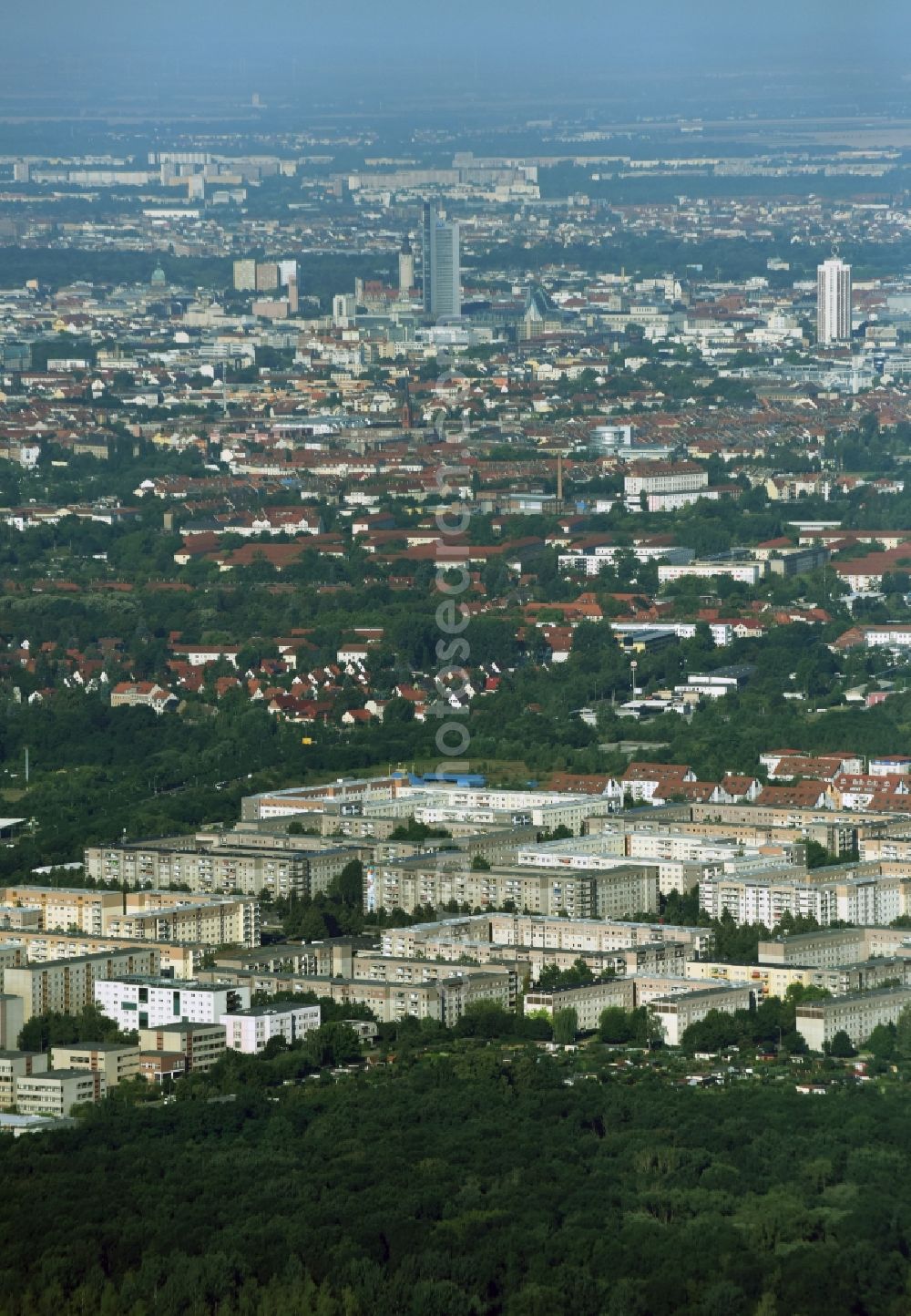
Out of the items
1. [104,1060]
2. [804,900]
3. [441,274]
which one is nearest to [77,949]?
[104,1060]

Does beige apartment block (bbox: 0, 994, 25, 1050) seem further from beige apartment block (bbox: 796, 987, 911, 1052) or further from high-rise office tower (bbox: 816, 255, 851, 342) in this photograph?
high-rise office tower (bbox: 816, 255, 851, 342)

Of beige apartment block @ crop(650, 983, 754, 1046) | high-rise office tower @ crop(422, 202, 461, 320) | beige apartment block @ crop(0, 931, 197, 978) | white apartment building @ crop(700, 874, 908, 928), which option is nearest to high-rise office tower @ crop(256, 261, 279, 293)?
high-rise office tower @ crop(422, 202, 461, 320)

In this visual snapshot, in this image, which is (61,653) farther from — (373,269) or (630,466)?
(373,269)

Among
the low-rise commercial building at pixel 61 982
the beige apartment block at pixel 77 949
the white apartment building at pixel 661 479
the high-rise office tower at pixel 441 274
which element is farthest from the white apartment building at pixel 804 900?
the high-rise office tower at pixel 441 274

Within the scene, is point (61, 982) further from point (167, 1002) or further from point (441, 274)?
point (441, 274)

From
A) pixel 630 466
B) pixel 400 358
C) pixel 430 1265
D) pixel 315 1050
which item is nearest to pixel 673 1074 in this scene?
pixel 315 1050

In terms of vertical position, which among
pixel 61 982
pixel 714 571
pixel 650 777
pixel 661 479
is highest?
pixel 661 479

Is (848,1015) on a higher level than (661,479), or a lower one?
lower
